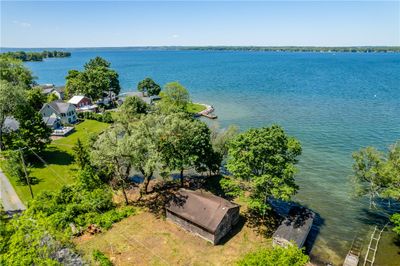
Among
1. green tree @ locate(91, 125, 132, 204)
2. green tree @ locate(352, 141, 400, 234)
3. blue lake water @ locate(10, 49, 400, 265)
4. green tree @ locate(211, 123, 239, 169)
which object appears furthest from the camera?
green tree @ locate(211, 123, 239, 169)

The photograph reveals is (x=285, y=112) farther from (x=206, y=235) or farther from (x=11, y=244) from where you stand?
(x=11, y=244)

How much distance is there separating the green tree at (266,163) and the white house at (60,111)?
5789 centimetres

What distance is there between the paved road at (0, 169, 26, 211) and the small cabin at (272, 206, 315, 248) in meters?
33.3

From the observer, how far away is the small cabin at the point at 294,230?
3105 cm

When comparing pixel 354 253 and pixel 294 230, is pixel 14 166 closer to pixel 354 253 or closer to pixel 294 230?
pixel 294 230

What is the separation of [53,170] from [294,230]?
40.5 metres

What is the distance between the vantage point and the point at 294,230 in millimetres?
32281

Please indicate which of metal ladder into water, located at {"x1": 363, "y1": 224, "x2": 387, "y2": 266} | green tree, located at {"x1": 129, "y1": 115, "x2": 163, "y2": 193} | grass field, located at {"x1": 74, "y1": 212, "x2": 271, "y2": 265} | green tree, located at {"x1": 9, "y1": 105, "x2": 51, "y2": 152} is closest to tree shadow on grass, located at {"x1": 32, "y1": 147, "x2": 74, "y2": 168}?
green tree, located at {"x1": 9, "y1": 105, "x2": 51, "y2": 152}

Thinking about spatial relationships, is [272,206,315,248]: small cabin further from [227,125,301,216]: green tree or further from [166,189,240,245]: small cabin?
[166,189,240,245]: small cabin

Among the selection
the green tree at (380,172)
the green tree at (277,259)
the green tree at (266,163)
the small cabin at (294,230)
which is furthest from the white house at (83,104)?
the green tree at (277,259)

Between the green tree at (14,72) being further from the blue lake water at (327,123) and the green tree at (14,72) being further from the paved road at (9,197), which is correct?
the blue lake water at (327,123)

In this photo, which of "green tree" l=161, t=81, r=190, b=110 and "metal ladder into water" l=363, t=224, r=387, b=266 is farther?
"green tree" l=161, t=81, r=190, b=110

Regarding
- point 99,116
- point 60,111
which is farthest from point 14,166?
point 99,116

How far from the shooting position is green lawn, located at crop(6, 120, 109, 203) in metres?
43.5
